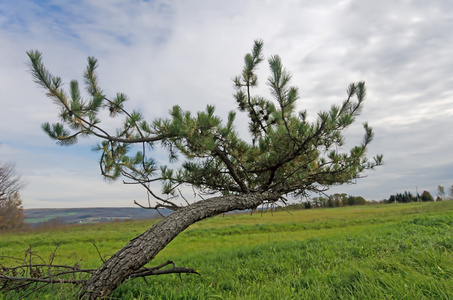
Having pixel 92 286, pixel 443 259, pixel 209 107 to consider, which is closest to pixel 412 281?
pixel 443 259

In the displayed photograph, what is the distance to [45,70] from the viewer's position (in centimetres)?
316

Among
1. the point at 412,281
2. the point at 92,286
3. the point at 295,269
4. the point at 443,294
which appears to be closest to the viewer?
the point at 443,294

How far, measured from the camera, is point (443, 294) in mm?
2252

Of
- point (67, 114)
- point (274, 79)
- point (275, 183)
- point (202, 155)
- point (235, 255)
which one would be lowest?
point (235, 255)

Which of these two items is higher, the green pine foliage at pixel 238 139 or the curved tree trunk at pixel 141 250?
the green pine foliage at pixel 238 139

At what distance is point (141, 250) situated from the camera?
122 inches

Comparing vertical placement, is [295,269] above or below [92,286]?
below

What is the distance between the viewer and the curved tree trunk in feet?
9.55

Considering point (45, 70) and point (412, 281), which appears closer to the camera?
point (412, 281)

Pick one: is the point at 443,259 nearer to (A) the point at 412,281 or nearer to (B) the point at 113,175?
(A) the point at 412,281

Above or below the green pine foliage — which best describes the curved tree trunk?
below

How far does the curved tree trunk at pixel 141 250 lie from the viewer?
115 inches

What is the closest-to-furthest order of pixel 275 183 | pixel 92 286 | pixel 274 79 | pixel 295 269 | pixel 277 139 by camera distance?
1. pixel 92 286
2. pixel 274 79
3. pixel 277 139
4. pixel 295 269
5. pixel 275 183

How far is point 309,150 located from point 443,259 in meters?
2.36
